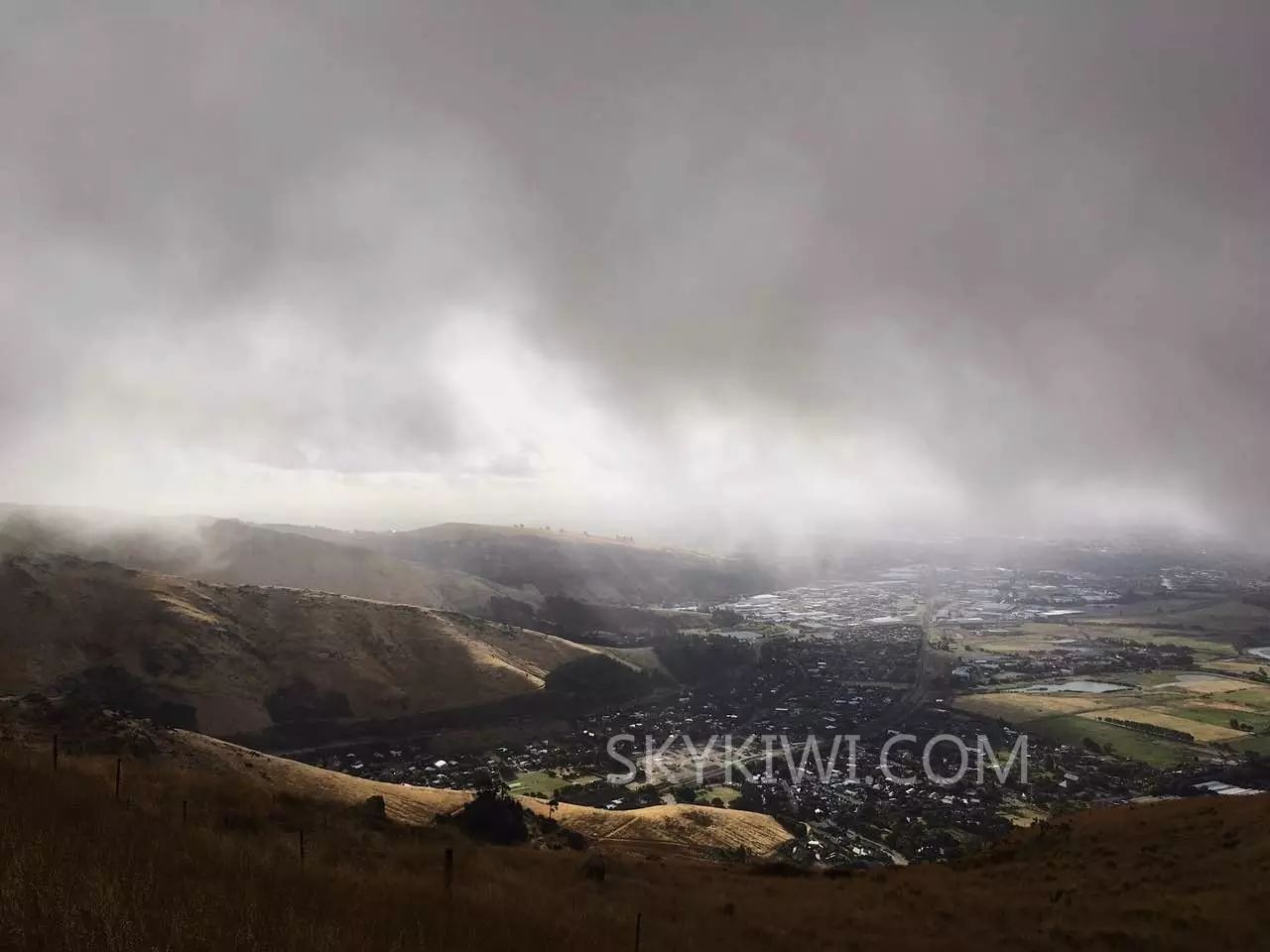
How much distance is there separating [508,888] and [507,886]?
43 cm

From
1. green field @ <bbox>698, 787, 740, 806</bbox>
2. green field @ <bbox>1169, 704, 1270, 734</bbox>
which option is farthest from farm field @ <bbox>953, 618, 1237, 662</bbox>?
green field @ <bbox>698, 787, 740, 806</bbox>

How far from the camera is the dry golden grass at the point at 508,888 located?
8047mm

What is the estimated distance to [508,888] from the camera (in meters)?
16.3

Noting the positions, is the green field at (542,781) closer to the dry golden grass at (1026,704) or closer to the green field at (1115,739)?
the green field at (1115,739)

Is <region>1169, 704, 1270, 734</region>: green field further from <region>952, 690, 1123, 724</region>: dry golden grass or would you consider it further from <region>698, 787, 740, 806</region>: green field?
<region>698, 787, 740, 806</region>: green field

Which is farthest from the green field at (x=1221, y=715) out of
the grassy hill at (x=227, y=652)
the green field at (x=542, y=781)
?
the grassy hill at (x=227, y=652)

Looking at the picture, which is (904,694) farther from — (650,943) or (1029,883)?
(650,943)

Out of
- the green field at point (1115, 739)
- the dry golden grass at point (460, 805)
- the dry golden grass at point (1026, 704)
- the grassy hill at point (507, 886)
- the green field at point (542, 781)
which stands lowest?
the green field at point (542, 781)

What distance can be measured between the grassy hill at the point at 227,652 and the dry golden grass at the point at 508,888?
48.9 m

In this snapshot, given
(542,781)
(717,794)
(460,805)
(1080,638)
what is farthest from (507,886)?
(1080,638)

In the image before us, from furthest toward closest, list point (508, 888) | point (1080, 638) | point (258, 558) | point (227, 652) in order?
1. point (258, 558)
2. point (1080, 638)
3. point (227, 652)
4. point (508, 888)

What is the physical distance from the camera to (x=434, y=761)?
6581 centimetres

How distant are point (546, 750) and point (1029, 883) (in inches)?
2191

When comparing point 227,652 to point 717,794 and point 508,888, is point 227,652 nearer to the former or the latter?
point 717,794
